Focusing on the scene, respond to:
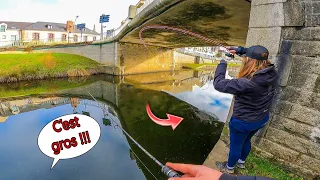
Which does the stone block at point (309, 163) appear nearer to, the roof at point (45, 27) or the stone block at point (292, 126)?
the stone block at point (292, 126)

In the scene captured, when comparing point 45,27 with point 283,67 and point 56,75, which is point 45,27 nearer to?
point 56,75

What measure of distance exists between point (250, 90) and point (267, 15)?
6.85 feet

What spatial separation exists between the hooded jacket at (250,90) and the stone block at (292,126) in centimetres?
78

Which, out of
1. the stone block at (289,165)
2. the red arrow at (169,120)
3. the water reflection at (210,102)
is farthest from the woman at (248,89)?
the water reflection at (210,102)

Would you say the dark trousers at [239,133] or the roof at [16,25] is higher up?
the roof at [16,25]

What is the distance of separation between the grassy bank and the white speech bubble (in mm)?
15968

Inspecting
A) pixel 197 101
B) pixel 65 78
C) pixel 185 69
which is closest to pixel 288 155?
pixel 197 101

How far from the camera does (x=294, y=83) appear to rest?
4125mm

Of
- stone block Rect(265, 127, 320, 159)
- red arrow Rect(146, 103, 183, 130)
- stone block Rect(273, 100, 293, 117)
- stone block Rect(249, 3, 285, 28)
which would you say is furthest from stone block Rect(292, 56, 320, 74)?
red arrow Rect(146, 103, 183, 130)

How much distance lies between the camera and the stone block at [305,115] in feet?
→ 12.5

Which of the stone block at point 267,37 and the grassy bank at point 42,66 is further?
the grassy bank at point 42,66

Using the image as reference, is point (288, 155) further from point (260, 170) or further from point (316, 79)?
point (316, 79)

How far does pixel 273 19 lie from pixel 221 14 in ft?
16.1

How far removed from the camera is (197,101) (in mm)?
14375
